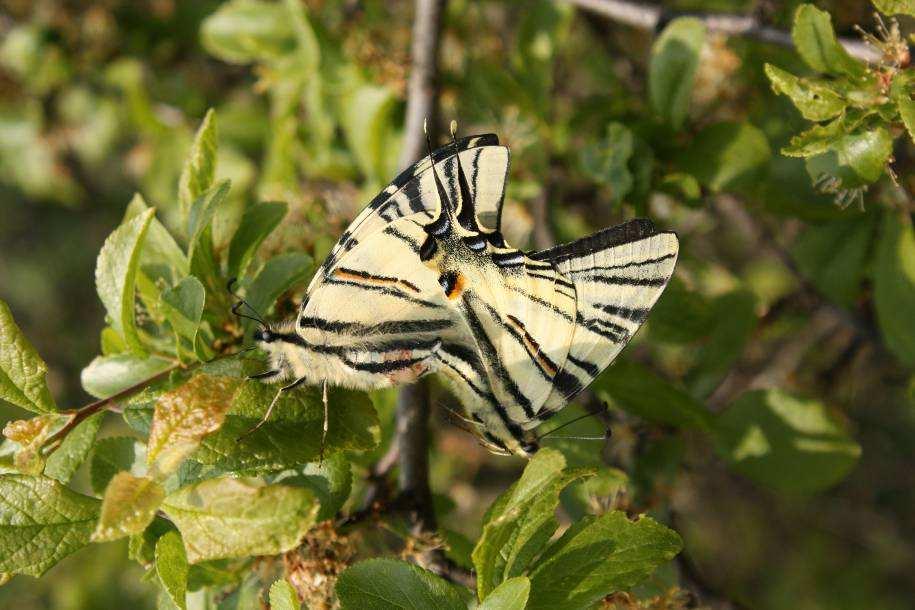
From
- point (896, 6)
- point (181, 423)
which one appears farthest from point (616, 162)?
point (181, 423)

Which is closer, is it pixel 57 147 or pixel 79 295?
pixel 57 147

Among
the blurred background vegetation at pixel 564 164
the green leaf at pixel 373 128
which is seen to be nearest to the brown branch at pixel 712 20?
the blurred background vegetation at pixel 564 164

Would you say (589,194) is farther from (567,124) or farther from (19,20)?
(19,20)

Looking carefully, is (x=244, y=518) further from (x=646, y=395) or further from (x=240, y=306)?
(x=646, y=395)

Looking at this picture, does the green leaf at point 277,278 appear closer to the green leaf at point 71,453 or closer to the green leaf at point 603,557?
the green leaf at point 71,453

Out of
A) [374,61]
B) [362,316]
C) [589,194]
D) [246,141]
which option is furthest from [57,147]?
[362,316]

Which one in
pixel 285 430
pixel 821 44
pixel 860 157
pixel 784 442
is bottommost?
pixel 784 442

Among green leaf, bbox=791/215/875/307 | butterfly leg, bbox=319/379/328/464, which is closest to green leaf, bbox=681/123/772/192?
green leaf, bbox=791/215/875/307
